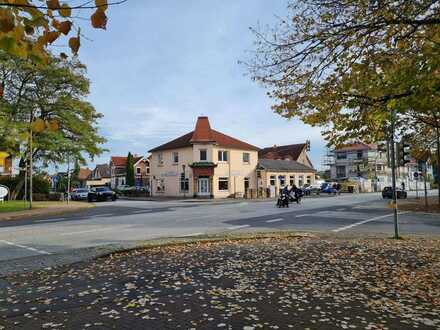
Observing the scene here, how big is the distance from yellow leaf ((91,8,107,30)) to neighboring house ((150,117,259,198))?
43.5 meters

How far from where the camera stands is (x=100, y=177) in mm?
101062

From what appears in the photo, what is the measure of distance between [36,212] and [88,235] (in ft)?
43.7

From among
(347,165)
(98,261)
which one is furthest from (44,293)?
(347,165)

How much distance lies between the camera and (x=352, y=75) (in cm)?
794

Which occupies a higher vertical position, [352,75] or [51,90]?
[51,90]

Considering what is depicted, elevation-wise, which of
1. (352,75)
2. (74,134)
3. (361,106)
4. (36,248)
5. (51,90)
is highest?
(51,90)

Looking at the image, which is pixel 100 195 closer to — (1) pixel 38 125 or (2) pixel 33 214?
(2) pixel 33 214

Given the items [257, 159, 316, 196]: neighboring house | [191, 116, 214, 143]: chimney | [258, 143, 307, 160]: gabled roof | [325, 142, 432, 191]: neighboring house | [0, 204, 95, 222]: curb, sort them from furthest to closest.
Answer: [325, 142, 432, 191]: neighboring house < [258, 143, 307, 160]: gabled roof < [257, 159, 316, 196]: neighboring house < [191, 116, 214, 143]: chimney < [0, 204, 95, 222]: curb

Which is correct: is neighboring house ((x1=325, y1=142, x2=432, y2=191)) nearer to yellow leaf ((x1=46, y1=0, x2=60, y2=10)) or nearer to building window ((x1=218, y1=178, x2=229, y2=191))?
building window ((x1=218, y1=178, x2=229, y2=191))

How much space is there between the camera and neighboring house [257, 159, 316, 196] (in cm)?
5417

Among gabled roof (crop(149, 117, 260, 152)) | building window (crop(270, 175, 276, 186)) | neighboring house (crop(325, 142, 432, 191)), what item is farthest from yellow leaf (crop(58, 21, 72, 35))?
neighboring house (crop(325, 142, 432, 191))

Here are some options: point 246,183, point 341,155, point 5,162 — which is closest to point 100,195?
point 246,183

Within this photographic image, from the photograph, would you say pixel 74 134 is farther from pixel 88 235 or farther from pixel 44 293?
pixel 44 293

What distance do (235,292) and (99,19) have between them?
13.5 ft
